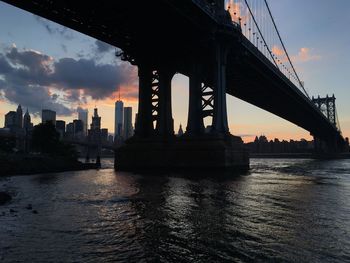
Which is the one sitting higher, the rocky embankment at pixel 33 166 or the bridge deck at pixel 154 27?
the bridge deck at pixel 154 27

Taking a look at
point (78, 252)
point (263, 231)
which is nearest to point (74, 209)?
point (78, 252)

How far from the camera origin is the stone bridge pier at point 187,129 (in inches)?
2035

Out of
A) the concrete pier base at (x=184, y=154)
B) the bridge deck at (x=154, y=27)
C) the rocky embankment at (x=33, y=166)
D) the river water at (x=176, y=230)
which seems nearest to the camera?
the river water at (x=176, y=230)

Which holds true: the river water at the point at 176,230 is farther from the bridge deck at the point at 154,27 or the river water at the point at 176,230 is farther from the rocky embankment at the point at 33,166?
the bridge deck at the point at 154,27

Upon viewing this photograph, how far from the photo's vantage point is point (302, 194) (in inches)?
934

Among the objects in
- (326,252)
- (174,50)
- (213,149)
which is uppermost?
(174,50)

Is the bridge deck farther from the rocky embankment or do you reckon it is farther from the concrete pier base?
the rocky embankment

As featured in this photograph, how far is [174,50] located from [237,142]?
1771cm

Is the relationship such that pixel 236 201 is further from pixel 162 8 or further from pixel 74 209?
pixel 162 8

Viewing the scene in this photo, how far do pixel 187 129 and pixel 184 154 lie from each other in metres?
4.43

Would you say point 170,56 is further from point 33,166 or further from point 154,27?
point 33,166

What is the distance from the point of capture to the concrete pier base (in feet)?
165

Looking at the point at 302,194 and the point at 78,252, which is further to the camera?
the point at 302,194

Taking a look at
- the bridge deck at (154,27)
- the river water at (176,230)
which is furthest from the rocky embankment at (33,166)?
the river water at (176,230)
